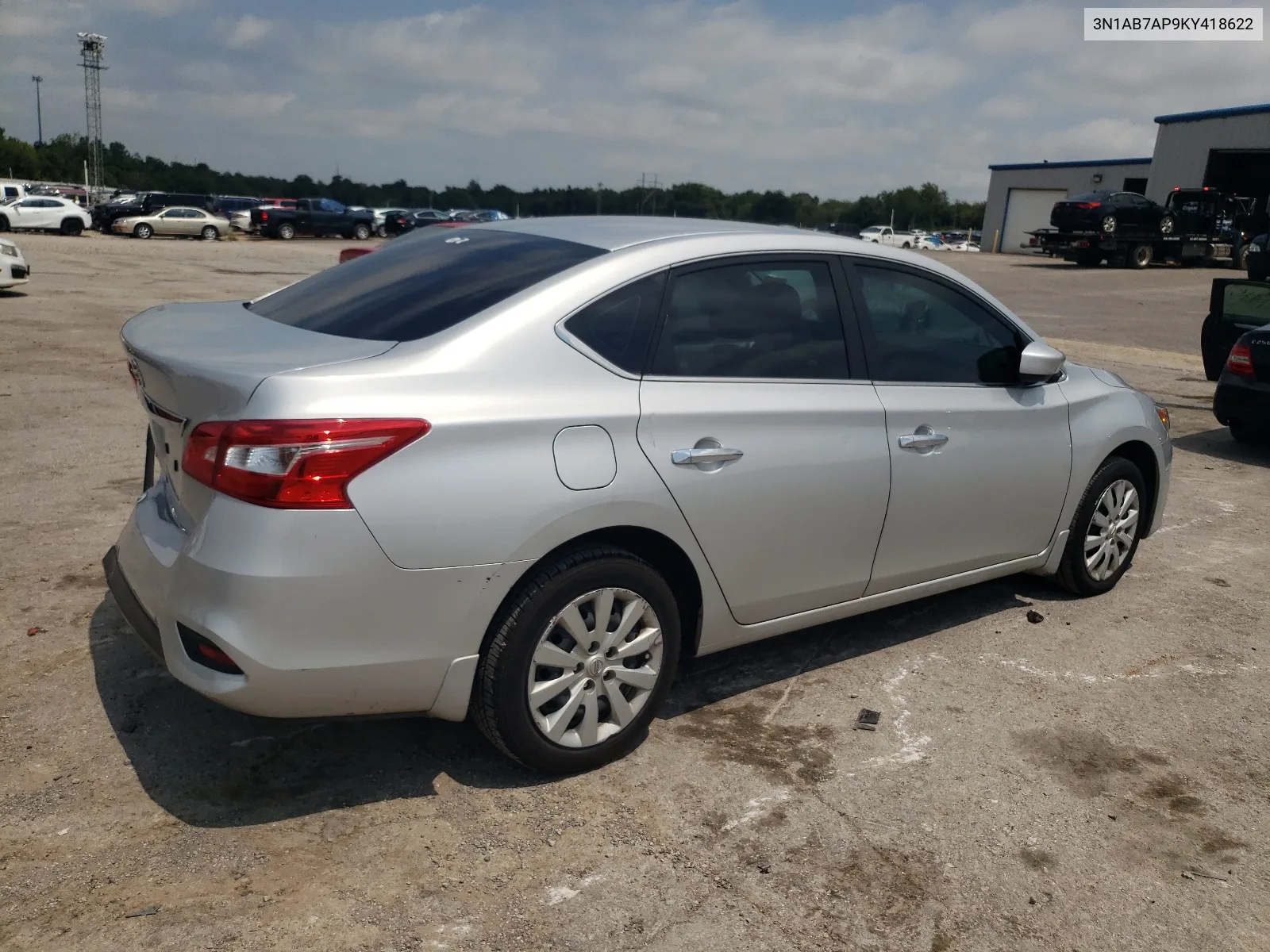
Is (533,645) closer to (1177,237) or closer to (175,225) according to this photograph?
(1177,237)

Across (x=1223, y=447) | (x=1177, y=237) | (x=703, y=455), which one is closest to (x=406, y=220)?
(x=1177, y=237)

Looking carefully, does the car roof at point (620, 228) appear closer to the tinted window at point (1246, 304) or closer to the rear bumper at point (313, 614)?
the rear bumper at point (313, 614)

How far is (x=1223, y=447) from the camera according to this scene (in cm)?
905

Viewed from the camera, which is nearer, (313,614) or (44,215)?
(313,614)

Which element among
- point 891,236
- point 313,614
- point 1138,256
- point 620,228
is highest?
point 891,236

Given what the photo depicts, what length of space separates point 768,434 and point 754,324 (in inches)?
16.2

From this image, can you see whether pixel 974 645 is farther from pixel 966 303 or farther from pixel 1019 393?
pixel 966 303

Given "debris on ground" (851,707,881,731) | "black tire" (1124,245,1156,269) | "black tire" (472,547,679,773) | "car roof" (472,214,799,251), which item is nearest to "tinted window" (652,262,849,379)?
"car roof" (472,214,799,251)

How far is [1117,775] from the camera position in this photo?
11.7 feet

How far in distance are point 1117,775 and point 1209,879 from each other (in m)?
0.57

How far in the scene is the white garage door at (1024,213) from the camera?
50938 millimetres

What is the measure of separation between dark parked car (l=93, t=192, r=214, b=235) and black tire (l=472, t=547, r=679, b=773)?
143 ft

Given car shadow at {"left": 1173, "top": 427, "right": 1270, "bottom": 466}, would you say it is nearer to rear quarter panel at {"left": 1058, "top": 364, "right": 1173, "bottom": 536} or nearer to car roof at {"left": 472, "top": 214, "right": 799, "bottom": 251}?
rear quarter panel at {"left": 1058, "top": 364, "right": 1173, "bottom": 536}

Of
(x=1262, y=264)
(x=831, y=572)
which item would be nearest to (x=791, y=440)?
(x=831, y=572)
